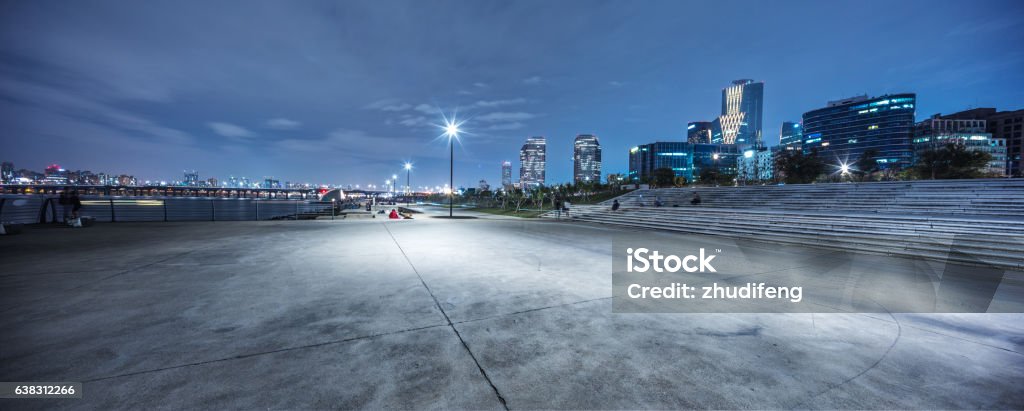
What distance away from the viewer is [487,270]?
737 cm

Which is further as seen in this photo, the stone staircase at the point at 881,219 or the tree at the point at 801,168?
the tree at the point at 801,168

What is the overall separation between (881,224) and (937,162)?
46833 millimetres

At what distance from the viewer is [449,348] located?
11.9 feet

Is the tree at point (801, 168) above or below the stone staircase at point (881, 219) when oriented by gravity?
above

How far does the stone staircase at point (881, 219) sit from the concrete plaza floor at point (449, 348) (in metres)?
6.77

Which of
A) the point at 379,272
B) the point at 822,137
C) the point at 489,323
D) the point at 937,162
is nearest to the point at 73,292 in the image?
the point at 379,272

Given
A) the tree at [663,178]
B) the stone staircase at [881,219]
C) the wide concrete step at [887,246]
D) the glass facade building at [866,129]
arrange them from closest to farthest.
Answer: the wide concrete step at [887,246] < the stone staircase at [881,219] < the tree at [663,178] < the glass facade building at [866,129]

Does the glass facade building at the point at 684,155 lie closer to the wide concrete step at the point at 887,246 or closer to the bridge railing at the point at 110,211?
the wide concrete step at the point at 887,246

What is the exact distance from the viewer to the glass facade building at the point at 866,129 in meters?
134

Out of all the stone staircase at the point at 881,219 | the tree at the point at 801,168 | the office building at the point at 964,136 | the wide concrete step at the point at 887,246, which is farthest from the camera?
the office building at the point at 964,136

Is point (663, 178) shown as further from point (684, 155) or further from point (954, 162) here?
point (684, 155)

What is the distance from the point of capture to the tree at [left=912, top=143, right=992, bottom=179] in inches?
1459

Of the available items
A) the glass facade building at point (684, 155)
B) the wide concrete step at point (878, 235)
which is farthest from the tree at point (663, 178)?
the glass facade building at point (684, 155)

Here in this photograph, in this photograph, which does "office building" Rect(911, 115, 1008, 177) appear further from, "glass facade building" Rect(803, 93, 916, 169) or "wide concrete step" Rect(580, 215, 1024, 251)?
"wide concrete step" Rect(580, 215, 1024, 251)
